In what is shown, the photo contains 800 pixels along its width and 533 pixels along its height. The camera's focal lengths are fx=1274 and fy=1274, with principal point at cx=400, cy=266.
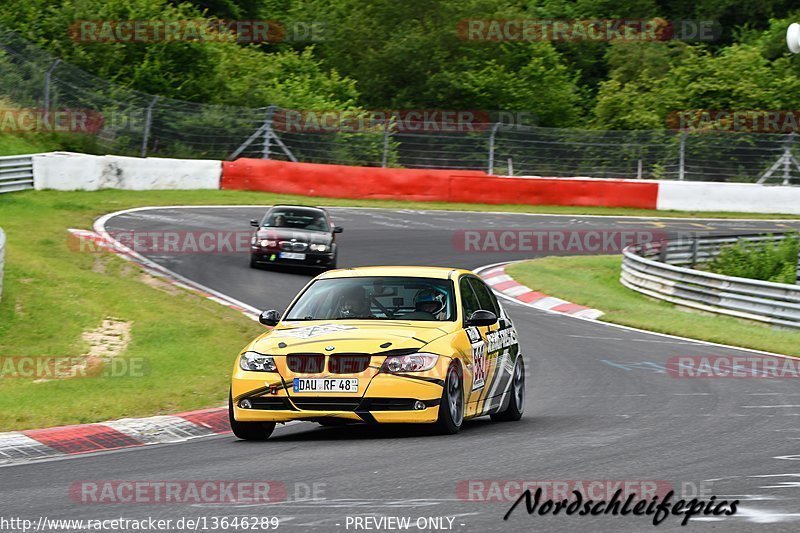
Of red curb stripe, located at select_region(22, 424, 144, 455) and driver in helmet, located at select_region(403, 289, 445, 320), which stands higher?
driver in helmet, located at select_region(403, 289, 445, 320)

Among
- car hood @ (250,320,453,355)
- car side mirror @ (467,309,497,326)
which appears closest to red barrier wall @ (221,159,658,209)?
car side mirror @ (467,309,497,326)

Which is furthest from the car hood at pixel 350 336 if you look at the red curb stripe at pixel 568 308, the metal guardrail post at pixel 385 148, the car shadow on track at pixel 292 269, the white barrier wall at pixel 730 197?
the white barrier wall at pixel 730 197

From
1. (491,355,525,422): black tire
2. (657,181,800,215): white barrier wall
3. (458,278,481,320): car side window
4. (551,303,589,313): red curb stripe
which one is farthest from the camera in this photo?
(657,181,800,215): white barrier wall

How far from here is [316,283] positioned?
36.6 ft

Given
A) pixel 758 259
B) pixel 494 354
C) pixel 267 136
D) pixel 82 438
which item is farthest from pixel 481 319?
pixel 267 136

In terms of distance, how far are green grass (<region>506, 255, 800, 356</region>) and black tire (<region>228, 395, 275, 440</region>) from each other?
10.7 metres

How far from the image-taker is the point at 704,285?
79.6 feet

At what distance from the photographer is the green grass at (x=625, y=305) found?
19969 millimetres

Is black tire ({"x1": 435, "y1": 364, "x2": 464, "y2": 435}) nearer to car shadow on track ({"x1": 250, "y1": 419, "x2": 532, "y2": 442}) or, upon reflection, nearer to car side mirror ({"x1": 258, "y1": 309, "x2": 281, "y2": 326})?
car shadow on track ({"x1": 250, "y1": 419, "x2": 532, "y2": 442})

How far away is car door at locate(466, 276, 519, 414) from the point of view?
10.7m

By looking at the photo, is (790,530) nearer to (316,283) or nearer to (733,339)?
(316,283)

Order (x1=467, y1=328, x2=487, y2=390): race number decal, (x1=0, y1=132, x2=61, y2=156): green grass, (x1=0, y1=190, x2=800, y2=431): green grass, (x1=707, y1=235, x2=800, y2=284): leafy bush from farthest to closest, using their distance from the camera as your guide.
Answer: (x1=0, y1=132, x2=61, y2=156): green grass
(x1=707, y1=235, x2=800, y2=284): leafy bush
(x1=0, y1=190, x2=800, y2=431): green grass
(x1=467, y1=328, x2=487, y2=390): race number decal

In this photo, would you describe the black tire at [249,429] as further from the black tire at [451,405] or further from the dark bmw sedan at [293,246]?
the dark bmw sedan at [293,246]

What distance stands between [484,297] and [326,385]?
8.68 feet
